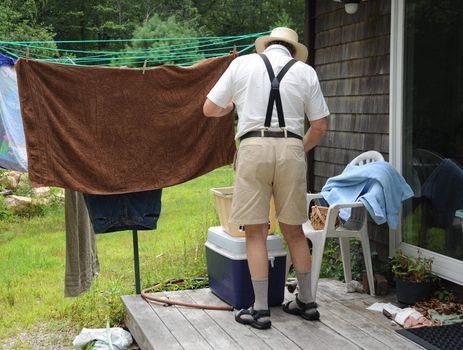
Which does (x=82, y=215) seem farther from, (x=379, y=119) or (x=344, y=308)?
(x=379, y=119)

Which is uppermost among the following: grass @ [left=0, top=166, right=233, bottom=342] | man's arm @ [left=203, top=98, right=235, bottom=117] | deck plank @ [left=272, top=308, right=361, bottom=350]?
man's arm @ [left=203, top=98, right=235, bottom=117]

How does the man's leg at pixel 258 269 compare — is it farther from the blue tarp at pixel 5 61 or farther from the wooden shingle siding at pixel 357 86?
the blue tarp at pixel 5 61

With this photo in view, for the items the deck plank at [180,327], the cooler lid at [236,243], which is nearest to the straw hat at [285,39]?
the cooler lid at [236,243]

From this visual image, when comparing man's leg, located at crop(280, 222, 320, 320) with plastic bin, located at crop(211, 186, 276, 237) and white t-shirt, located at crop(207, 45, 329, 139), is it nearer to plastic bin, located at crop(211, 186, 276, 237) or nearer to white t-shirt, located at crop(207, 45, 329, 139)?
plastic bin, located at crop(211, 186, 276, 237)

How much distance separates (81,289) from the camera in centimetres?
441

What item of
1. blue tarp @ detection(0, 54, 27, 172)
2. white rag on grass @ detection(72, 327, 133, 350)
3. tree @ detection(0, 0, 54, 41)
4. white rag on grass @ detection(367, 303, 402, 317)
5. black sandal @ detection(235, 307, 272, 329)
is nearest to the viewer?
black sandal @ detection(235, 307, 272, 329)

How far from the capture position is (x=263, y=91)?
3.29 m

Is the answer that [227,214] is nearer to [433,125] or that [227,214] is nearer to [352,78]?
[433,125]

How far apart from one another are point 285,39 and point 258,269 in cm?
128

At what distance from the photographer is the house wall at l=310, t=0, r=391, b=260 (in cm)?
446

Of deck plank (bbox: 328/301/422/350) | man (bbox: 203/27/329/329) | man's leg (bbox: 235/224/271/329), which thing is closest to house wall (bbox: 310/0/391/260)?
deck plank (bbox: 328/301/422/350)

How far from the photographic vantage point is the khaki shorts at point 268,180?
3.31m

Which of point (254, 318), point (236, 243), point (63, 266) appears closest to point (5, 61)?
point (63, 266)

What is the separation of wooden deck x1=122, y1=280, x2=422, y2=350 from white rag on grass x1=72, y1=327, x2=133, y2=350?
0.08m
